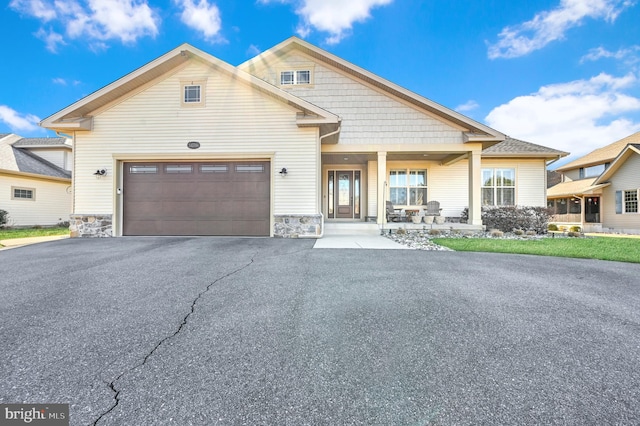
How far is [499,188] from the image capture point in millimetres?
13375

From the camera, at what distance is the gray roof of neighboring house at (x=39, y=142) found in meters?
17.7

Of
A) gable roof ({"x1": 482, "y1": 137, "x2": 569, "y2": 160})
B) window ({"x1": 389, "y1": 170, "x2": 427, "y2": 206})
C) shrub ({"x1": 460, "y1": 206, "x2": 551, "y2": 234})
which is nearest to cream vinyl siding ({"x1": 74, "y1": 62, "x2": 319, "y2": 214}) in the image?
window ({"x1": 389, "y1": 170, "x2": 427, "y2": 206})

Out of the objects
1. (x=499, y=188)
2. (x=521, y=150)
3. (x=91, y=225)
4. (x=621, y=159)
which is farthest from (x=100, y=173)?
(x=621, y=159)

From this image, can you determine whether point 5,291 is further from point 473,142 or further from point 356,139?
point 473,142

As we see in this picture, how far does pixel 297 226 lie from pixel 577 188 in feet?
70.5

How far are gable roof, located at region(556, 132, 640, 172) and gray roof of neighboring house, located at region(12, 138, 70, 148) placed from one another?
36.3 m

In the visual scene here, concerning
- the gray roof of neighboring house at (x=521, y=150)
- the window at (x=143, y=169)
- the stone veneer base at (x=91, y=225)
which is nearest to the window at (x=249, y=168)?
the window at (x=143, y=169)

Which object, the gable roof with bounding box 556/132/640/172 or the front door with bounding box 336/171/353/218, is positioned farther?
the gable roof with bounding box 556/132/640/172

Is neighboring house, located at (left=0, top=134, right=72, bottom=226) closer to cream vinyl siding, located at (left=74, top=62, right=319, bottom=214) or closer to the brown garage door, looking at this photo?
cream vinyl siding, located at (left=74, top=62, right=319, bottom=214)

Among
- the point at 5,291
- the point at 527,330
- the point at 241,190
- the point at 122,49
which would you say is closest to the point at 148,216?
the point at 241,190

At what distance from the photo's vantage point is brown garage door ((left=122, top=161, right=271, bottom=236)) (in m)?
8.77

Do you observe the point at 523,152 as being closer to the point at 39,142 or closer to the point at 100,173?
the point at 100,173

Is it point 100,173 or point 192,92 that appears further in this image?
point 192,92

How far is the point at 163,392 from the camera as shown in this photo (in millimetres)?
1727
